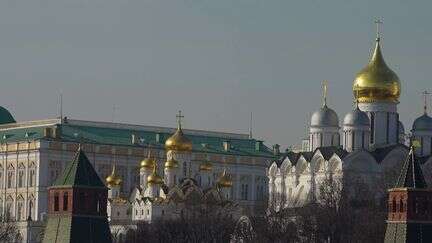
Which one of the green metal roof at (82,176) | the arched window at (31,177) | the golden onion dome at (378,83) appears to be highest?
the golden onion dome at (378,83)

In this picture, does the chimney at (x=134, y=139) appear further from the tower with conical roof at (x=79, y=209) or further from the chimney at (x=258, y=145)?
the tower with conical roof at (x=79, y=209)

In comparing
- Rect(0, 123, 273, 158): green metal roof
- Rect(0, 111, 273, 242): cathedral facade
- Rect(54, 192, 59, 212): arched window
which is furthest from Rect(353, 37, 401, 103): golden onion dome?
Rect(54, 192, 59, 212): arched window

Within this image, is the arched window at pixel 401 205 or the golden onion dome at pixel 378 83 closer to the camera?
the arched window at pixel 401 205

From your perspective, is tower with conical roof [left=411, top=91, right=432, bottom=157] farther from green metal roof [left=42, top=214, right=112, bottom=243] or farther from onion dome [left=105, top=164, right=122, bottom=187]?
green metal roof [left=42, top=214, right=112, bottom=243]

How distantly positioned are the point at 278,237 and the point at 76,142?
50.6m

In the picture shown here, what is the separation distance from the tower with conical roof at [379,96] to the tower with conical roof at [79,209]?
57.1 metres

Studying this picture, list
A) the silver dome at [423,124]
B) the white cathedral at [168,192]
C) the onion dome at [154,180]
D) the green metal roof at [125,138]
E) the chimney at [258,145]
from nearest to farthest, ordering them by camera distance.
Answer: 1. the silver dome at [423,124]
2. the white cathedral at [168,192]
3. the onion dome at [154,180]
4. the green metal roof at [125,138]
5. the chimney at [258,145]

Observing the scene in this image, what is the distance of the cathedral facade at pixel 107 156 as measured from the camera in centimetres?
15462

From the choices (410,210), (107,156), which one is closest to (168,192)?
(107,156)

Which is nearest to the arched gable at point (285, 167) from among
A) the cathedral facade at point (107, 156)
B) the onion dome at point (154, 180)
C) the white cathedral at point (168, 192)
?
the white cathedral at point (168, 192)

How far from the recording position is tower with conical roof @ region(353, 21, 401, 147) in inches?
4862

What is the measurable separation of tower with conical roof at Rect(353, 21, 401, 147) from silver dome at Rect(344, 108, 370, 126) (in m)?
1.09

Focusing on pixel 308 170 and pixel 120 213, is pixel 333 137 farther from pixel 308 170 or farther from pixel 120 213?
pixel 120 213

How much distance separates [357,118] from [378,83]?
2313mm
